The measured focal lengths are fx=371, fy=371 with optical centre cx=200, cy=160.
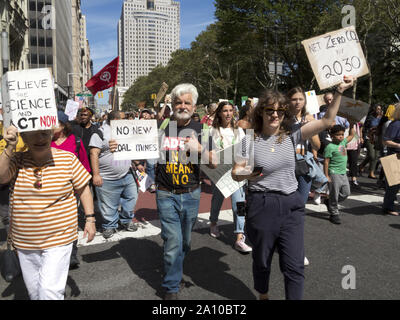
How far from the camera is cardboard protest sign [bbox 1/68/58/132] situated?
2.58 meters

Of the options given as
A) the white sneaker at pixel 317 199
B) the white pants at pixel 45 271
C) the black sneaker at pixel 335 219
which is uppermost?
the white pants at pixel 45 271

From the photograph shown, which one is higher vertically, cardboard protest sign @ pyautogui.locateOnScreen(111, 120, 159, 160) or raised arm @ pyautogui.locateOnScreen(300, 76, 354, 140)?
raised arm @ pyautogui.locateOnScreen(300, 76, 354, 140)

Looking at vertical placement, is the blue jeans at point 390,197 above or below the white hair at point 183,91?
below

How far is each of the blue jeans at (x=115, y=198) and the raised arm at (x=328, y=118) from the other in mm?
3168

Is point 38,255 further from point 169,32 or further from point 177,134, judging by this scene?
point 169,32

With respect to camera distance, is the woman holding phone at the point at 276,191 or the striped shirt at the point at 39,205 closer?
the striped shirt at the point at 39,205

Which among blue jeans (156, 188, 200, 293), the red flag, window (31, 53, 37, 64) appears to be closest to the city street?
blue jeans (156, 188, 200, 293)

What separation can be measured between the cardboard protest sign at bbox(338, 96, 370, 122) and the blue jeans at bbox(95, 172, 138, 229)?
316cm

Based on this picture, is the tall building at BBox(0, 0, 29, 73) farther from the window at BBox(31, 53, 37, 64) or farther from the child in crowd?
the child in crowd

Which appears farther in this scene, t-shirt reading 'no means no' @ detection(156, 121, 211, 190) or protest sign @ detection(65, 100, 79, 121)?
protest sign @ detection(65, 100, 79, 121)

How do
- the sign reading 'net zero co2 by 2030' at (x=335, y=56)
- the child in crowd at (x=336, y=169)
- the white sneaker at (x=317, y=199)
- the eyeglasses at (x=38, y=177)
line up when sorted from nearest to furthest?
the eyeglasses at (x=38, y=177) < the sign reading 'net zero co2 by 2030' at (x=335, y=56) < the child in crowd at (x=336, y=169) < the white sneaker at (x=317, y=199)

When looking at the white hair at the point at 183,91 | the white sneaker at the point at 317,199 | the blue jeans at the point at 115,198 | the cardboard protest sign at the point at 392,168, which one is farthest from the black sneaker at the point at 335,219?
the white hair at the point at 183,91

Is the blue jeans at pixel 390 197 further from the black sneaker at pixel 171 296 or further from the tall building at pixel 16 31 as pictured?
the tall building at pixel 16 31

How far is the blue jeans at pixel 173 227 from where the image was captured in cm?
343
